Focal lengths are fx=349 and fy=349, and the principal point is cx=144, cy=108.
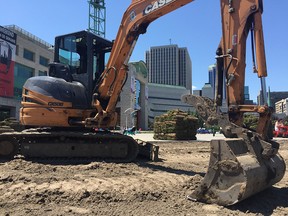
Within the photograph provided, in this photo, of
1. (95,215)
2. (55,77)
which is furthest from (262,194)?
(55,77)

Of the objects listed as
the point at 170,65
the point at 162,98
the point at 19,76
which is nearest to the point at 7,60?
the point at 19,76

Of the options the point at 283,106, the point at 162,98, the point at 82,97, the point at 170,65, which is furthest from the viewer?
the point at 170,65

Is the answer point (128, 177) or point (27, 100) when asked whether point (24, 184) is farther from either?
point (27, 100)

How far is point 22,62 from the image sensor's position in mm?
59688

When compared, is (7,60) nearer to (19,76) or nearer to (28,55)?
(19,76)

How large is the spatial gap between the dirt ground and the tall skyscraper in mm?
139453

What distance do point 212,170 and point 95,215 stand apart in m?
2.08

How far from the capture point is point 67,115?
10719 millimetres

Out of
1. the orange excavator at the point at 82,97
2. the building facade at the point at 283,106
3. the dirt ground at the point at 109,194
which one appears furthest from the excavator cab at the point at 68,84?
the building facade at the point at 283,106

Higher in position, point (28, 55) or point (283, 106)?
point (28, 55)

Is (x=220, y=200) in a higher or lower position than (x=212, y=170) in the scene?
lower

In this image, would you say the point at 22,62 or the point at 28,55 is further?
the point at 28,55

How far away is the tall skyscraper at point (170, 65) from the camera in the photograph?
147125 millimetres

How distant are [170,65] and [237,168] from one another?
14956cm
